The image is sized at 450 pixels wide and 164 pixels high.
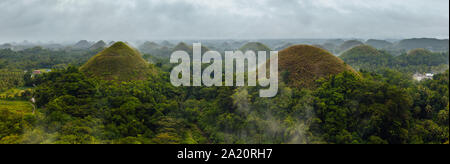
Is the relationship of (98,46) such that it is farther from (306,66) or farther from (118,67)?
(306,66)

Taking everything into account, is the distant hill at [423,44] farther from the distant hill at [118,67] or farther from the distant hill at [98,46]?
the distant hill at [98,46]

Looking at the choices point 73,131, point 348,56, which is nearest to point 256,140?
point 73,131

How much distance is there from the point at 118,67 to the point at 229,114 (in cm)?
1388

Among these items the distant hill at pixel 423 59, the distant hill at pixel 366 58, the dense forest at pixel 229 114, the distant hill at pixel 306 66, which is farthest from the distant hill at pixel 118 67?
the distant hill at pixel 423 59

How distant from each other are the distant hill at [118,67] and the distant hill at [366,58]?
1371 inches

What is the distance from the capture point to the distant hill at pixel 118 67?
2306cm

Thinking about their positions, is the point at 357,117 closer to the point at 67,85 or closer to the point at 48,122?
the point at 48,122

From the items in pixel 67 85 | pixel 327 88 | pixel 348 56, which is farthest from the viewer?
pixel 348 56

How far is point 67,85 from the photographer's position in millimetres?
17938

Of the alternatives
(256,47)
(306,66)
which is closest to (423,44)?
(256,47)

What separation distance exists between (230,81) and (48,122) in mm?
12250

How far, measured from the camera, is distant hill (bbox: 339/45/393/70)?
4362 centimetres

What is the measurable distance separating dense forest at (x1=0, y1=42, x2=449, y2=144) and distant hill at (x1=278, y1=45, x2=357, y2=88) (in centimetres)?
57

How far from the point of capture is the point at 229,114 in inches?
642
